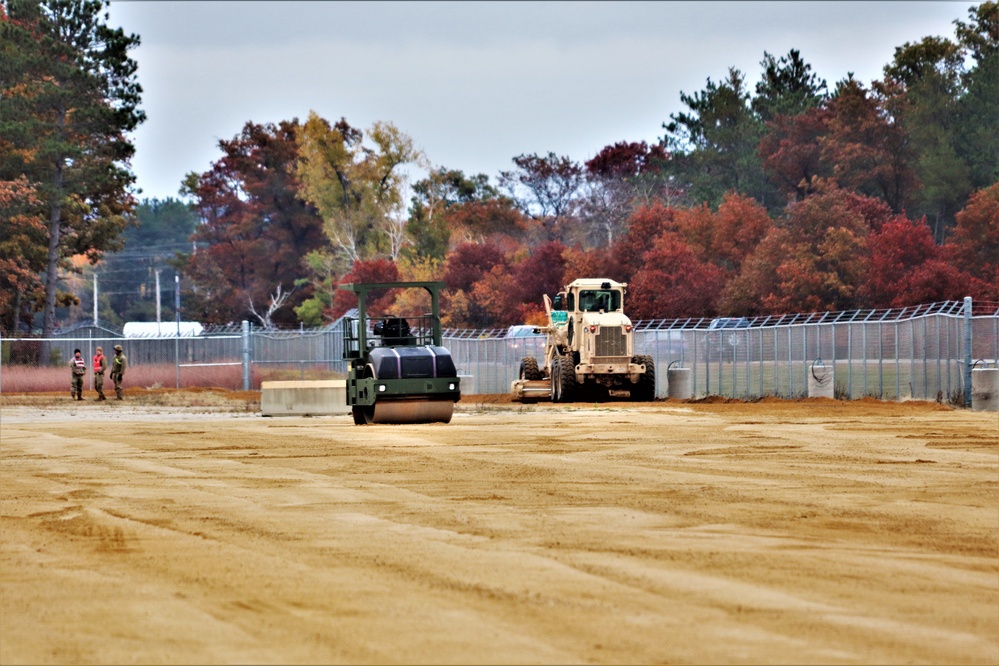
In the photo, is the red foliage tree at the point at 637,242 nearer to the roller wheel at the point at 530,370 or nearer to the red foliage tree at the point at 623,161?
the red foliage tree at the point at 623,161

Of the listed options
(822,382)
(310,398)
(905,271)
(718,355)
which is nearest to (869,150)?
(905,271)

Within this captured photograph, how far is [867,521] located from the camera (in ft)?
46.4

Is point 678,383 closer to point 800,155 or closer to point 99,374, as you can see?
point 99,374

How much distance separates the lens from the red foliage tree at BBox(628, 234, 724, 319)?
69.1 m

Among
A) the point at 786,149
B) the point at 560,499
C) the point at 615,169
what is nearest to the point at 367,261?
the point at 615,169

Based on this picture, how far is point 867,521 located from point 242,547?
18.8ft

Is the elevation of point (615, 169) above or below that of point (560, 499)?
above

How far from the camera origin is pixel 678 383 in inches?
1839

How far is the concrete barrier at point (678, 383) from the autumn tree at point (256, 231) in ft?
206

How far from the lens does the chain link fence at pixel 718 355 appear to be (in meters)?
36.2

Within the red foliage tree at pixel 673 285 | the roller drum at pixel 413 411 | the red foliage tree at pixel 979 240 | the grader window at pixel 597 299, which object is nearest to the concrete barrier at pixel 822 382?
the grader window at pixel 597 299

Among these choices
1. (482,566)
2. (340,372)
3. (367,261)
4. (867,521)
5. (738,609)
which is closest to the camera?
(738,609)

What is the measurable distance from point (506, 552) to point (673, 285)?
58898 mm

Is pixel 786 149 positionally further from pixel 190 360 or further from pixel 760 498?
pixel 760 498
